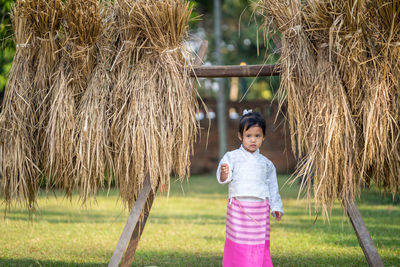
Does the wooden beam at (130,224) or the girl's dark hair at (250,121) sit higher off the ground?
the girl's dark hair at (250,121)

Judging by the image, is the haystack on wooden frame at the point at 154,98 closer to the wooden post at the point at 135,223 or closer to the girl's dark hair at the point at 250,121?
the wooden post at the point at 135,223

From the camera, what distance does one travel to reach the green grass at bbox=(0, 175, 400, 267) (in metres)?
4.29

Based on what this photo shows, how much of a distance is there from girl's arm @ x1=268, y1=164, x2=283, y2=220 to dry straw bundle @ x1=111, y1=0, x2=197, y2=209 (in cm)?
69

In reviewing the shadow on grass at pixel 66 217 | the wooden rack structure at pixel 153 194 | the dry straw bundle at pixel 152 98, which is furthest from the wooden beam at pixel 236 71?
the shadow on grass at pixel 66 217

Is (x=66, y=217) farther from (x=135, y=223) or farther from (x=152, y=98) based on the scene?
(x=152, y=98)

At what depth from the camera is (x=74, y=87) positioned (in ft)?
10.8

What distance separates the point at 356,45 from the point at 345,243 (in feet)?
9.41

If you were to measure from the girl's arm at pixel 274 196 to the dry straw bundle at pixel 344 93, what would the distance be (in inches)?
15.8

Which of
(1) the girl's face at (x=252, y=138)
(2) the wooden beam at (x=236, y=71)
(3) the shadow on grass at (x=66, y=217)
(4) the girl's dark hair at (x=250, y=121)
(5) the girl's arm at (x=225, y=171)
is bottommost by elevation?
(3) the shadow on grass at (x=66, y=217)

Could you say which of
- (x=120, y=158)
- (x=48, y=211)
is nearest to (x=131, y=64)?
(x=120, y=158)

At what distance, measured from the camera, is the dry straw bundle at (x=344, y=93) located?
2.90 metres

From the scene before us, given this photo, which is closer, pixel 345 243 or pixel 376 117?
pixel 376 117

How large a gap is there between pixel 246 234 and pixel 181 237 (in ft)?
7.66

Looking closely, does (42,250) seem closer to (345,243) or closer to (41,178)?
(41,178)
